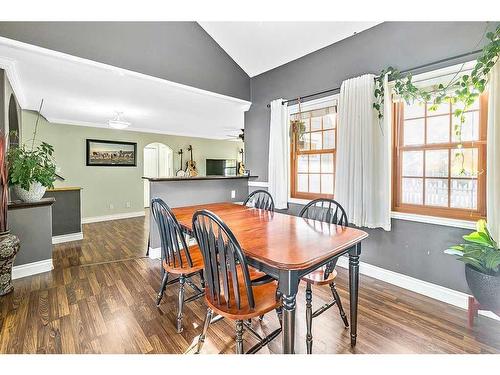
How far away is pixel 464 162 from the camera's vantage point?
2.14 m

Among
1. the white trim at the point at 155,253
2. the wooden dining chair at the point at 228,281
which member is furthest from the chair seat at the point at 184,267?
the white trim at the point at 155,253

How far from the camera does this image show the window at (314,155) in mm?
3135

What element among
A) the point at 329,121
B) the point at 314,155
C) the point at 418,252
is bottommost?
the point at 418,252

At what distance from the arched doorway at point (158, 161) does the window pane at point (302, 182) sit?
4.55 meters

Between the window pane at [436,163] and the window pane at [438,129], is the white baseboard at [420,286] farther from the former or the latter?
the window pane at [438,129]

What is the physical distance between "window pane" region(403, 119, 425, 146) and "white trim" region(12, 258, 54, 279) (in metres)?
4.20

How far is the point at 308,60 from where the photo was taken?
323 centimetres

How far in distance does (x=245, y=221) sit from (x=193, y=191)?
66.0 inches

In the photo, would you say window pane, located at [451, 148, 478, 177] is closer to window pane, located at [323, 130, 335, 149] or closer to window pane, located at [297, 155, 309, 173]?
window pane, located at [323, 130, 335, 149]

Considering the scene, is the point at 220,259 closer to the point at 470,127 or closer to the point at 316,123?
the point at 470,127

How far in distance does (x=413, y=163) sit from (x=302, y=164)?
1.38 metres

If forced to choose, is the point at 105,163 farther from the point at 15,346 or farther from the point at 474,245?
the point at 474,245

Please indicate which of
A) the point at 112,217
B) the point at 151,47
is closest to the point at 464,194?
the point at 151,47
